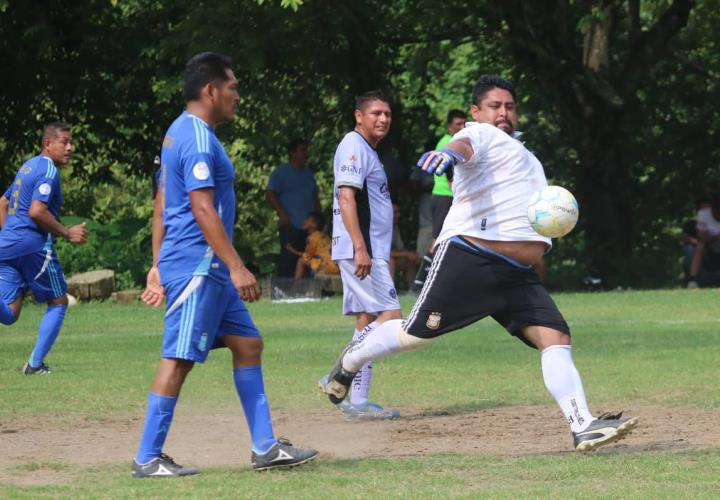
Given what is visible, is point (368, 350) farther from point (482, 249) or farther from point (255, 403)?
point (255, 403)

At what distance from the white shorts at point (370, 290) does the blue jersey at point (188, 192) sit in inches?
112

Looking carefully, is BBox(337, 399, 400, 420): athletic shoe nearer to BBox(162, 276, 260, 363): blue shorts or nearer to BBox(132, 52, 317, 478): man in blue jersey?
BBox(132, 52, 317, 478): man in blue jersey

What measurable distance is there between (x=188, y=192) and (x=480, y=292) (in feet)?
5.95

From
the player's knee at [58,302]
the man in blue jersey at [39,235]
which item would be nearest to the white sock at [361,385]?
the man in blue jersey at [39,235]

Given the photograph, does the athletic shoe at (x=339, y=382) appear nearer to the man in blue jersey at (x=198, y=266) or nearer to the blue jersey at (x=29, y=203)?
the man in blue jersey at (x=198, y=266)

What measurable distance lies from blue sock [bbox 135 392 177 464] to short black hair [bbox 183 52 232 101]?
4.72 ft

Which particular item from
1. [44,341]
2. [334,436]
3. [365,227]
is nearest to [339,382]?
[334,436]

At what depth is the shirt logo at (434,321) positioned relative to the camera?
813 cm

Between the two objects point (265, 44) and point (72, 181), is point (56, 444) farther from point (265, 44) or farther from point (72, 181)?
point (72, 181)

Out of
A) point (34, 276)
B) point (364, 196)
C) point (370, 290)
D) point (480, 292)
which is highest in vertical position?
point (364, 196)

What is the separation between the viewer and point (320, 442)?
28.7 ft

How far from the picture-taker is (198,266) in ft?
23.5

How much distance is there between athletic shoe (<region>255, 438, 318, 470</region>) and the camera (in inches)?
289

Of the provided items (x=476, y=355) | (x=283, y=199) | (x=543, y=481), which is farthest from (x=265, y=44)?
(x=543, y=481)
